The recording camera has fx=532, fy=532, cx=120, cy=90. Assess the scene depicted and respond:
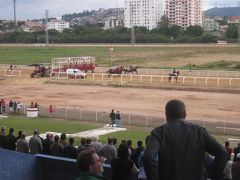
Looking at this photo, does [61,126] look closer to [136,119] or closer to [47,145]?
[136,119]

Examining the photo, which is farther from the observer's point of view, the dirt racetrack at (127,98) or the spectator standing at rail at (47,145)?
the dirt racetrack at (127,98)

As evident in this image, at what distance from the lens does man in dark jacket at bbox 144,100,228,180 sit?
3.76m

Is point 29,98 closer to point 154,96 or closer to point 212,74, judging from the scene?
point 154,96

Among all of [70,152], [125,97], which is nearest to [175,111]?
[70,152]

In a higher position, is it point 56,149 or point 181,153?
point 181,153

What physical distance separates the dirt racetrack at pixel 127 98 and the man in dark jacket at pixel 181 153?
24.6m

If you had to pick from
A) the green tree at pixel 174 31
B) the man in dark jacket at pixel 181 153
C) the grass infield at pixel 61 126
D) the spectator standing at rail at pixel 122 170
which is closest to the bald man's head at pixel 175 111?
the man in dark jacket at pixel 181 153

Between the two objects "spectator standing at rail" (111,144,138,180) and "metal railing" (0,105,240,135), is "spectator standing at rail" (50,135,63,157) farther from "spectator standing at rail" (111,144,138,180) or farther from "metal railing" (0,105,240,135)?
"metal railing" (0,105,240,135)

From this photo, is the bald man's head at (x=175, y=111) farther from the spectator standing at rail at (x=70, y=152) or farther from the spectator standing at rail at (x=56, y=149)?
the spectator standing at rail at (x=56, y=149)

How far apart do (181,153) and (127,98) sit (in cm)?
3331

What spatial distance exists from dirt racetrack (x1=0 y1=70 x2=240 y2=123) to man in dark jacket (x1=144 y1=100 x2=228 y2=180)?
24.6 m

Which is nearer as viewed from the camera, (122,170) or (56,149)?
(122,170)

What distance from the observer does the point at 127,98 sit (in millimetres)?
37094

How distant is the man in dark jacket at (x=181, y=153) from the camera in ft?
12.3
